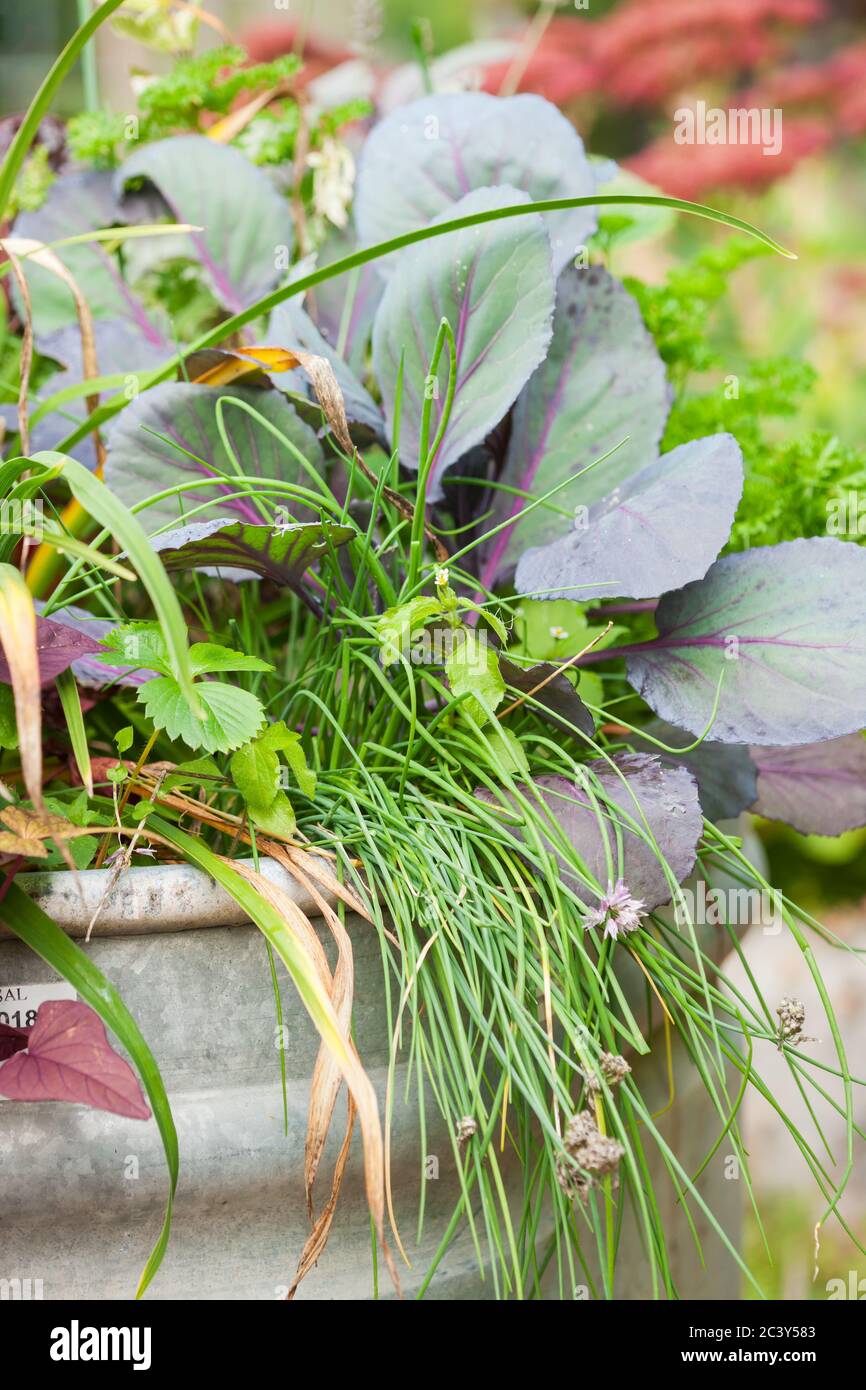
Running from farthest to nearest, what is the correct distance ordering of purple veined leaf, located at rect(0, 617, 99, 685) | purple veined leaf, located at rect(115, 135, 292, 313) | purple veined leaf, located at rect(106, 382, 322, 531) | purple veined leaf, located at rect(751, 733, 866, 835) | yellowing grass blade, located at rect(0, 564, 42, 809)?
purple veined leaf, located at rect(115, 135, 292, 313) < purple veined leaf, located at rect(751, 733, 866, 835) < purple veined leaf, located at rect(106, 382, 322, 531) < purple veined leaf, located at rect(0, 617, 99, 685) < yellowing grass blade, located at rect(0, 564, 42, 809)

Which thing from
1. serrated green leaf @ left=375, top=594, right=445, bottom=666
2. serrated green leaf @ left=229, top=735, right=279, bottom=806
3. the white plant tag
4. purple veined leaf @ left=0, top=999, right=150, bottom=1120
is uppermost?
serrated green leaf @ left=375, top=594, right=445, bottom=666

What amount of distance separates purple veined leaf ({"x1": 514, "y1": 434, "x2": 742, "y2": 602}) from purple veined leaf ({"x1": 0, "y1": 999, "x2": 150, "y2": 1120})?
310 mm

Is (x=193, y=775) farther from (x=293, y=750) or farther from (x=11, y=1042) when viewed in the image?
(x=11, y=1042)

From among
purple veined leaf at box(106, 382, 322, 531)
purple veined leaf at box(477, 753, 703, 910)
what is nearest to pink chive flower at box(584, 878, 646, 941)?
purple veined leaf at box(477, 753, 703, 910)

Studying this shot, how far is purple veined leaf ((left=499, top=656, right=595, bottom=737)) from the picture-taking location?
0.61 metres

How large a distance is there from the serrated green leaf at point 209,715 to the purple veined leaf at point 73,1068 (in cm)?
13

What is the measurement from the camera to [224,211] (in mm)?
908

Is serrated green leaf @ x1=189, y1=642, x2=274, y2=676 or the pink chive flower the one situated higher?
serrated green leaf @ x1=189, y1=642, x2=274, y2=676

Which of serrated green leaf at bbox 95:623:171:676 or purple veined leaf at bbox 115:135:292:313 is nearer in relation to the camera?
serrated green leaf at bbox 95:623:171:676

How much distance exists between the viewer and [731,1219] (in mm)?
900

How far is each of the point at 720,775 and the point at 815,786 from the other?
114 mm

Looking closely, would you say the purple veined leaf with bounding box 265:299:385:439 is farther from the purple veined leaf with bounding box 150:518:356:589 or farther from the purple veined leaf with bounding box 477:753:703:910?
the purple veined leaf with bounding box 477:753:703:910

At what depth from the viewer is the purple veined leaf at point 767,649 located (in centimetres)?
63

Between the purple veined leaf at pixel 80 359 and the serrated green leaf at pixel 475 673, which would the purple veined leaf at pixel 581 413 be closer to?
the serrated green leaf at pixel 475 673
